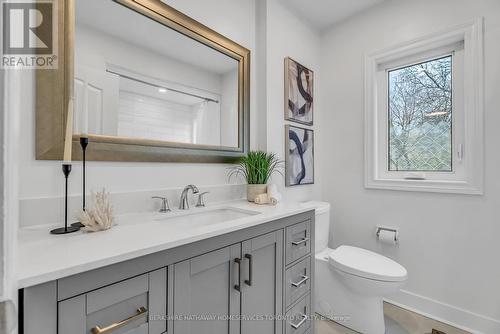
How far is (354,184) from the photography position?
2.21 meters

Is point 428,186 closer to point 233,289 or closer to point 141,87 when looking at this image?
point 233,289

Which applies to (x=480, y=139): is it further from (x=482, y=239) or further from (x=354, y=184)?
(x=354, y=184)

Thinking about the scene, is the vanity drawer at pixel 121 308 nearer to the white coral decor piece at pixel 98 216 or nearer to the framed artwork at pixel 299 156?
the white coral decor piece at pixel 98 216

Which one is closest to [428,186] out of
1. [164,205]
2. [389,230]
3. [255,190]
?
[389,230]

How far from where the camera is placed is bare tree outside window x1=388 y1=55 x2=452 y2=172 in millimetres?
1832

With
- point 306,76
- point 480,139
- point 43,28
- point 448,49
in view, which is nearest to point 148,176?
point 43,28

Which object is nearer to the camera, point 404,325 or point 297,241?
point 297,241

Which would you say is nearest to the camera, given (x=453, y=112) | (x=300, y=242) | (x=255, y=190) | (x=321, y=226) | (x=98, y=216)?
(x=98, y=216)

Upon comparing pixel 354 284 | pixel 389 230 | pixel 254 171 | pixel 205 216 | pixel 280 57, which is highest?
pixel 280 57

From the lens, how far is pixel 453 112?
1780mm

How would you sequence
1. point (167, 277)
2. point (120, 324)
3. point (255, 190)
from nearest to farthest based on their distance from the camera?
point (120, 324)
point (167, 277)
point (255, 190)

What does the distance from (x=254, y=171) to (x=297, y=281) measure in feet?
2.43

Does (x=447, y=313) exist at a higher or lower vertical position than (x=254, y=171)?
lower

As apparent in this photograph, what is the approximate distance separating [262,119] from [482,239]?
5.67ft
